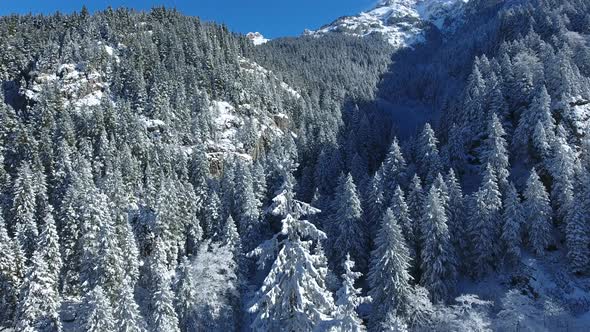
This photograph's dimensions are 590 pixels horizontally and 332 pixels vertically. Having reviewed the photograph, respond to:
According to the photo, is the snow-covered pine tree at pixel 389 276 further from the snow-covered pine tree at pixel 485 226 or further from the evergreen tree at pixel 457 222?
the snow-covered pine tree at pixel 485 226

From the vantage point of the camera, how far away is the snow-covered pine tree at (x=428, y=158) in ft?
223

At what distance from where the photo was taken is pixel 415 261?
58.0 m

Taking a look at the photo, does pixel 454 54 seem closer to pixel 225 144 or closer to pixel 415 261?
pixel 225 144

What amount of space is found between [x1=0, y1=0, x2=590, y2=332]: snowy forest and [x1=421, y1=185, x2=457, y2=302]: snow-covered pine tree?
0.22m

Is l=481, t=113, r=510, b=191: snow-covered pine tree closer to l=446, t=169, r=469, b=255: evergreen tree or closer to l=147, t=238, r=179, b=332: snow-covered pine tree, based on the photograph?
l=446, t=169, r=469, b=255: evergreen tree

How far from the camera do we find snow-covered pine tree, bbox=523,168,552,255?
55.4 m

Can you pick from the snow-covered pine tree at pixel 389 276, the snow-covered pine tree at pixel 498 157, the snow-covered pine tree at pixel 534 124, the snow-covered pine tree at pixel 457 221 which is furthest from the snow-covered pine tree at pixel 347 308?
the snow-covered pine tree at pixel 534 124

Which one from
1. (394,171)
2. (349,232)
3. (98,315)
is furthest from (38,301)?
(394,171)

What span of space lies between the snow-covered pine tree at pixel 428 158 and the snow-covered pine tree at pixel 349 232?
13.7 meters

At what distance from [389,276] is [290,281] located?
37995 mm

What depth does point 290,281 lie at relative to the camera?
15414mm

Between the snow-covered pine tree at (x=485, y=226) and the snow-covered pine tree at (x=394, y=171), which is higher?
the snow-covered pine tree at (x=394, y=171)

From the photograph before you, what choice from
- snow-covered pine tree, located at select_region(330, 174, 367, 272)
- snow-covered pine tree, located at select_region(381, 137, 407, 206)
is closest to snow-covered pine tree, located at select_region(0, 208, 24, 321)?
snow-covered pine tree, located at select_region(330, 174, 367, 272)

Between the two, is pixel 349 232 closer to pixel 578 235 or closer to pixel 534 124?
pixel 578 235
